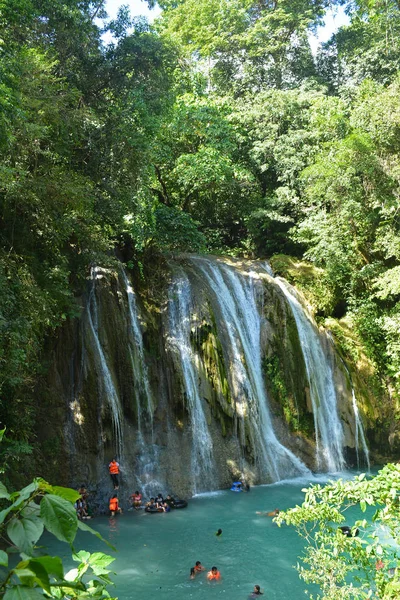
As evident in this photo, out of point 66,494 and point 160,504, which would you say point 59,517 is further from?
point 160,504

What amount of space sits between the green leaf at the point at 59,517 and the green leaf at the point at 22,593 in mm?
125

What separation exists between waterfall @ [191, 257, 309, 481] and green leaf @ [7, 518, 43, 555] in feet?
42.0

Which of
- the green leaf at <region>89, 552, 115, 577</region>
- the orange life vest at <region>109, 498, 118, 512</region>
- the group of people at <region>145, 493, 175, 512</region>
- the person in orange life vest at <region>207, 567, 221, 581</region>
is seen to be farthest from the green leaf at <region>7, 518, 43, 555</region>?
the group of people at <region>145, 493, 175, 512</region>

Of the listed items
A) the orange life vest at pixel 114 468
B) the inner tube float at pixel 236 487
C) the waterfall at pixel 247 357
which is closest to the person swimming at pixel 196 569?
the orange life vest at pixel 114 468

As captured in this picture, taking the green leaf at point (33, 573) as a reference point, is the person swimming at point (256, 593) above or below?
Result: below

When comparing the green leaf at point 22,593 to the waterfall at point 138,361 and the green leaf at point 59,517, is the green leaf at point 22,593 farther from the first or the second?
the waterfall at point 138,361

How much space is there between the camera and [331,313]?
18016 millimetres

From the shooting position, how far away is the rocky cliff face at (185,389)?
12.0m

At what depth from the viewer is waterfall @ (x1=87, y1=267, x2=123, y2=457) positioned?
12.2 m

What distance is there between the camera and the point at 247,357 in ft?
49.2

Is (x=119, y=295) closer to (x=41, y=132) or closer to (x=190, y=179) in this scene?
(x=41, y=132)

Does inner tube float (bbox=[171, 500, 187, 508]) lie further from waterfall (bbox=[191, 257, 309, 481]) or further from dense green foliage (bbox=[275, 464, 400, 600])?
dense green foliage (bbox=[275, 464, 400, 600])

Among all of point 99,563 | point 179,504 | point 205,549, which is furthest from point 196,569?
point 99,563

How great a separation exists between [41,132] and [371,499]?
8.93m
